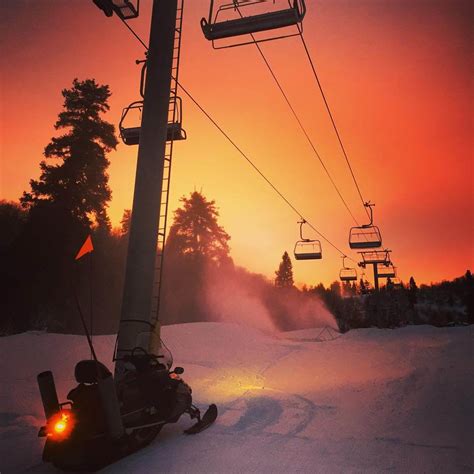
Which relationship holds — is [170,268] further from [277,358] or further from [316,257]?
[277,358]

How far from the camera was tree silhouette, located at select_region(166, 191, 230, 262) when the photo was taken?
5559 centimetres

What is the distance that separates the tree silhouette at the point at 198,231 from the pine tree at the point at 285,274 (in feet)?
123

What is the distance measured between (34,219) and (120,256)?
9.01 m

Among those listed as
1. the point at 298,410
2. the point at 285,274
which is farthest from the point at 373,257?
the point at 285,274

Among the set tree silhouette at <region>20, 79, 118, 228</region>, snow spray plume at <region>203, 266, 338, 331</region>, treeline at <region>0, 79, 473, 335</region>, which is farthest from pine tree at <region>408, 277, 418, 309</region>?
tree silhouette at <region>20, 79, 118, 228</region>

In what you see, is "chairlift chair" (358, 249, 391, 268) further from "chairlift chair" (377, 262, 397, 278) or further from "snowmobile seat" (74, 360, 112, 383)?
"snowmobile seat" (74, 360, 112, 383)

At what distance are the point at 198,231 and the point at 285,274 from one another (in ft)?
141

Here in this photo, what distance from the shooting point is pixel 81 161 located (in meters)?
28.4

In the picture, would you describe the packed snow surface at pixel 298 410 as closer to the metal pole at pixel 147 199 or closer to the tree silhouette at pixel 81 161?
the metal pole at pixel 147 199

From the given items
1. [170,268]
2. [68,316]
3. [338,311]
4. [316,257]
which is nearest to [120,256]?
[68,316]

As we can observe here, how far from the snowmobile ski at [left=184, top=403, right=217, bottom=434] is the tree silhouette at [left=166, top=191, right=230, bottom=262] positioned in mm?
→ 46841

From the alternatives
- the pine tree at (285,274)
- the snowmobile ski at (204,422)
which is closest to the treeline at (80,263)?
the snowmobile ski at (204,422)

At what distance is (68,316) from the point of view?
25750 millimetres

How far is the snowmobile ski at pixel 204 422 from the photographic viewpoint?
672 centimetres
